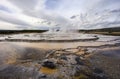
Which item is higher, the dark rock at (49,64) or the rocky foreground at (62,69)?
the dark rock at (49,64)

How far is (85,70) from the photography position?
14.3ft

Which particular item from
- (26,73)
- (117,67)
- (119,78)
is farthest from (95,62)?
(26,73)

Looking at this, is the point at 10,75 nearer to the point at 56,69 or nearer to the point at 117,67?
the point at 56,69

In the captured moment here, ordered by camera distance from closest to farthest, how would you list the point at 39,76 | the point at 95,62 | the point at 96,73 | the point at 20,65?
the point at 39,76, the point at 96,73, the point at 20,65, the point at 95,62

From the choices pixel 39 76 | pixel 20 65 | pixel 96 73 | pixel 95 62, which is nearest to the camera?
pixel 39 76

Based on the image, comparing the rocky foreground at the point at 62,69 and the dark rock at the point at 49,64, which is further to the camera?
the dark rock at the point at 49,64

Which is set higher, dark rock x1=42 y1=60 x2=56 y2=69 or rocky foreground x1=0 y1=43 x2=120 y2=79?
dark rock x1=42 y1=60 x2=56 y2=69

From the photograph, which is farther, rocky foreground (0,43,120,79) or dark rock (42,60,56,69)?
dark rock (42,60,56,69)

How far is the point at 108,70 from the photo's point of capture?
14.6ft

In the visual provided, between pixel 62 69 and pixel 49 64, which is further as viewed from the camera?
pixel 49 64

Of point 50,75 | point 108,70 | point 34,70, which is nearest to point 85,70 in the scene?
point 108,70

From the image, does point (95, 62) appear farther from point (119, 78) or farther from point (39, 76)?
point (39, 76)

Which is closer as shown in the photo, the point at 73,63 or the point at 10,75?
the point at 10,75

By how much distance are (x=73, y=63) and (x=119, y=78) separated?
1339 millimetres
